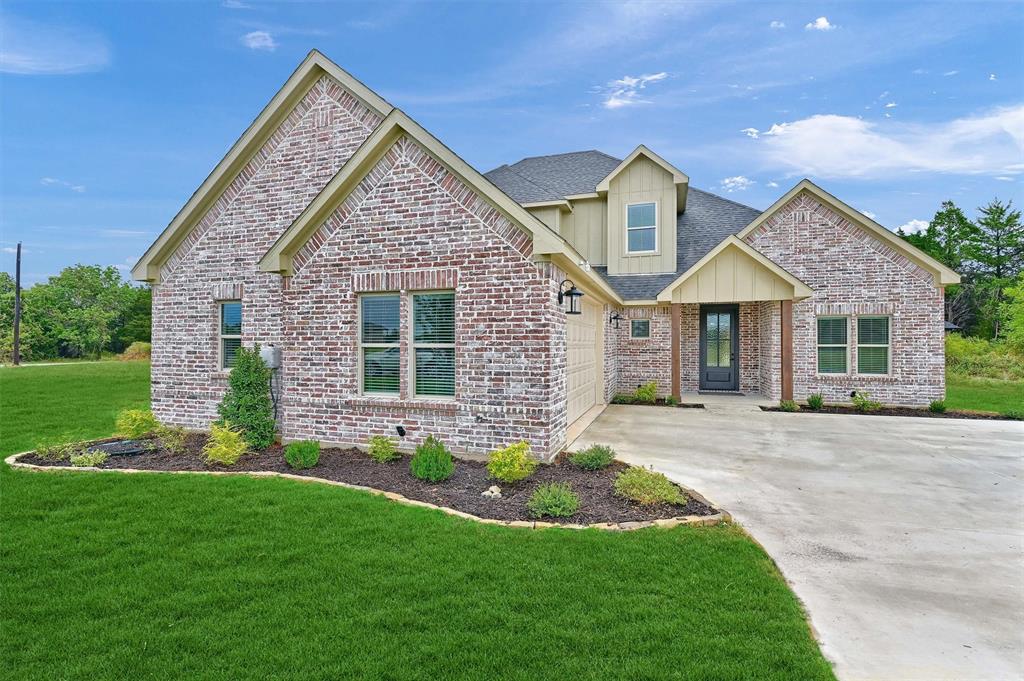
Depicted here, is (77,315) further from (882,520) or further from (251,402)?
(882,520)

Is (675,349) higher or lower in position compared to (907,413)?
higher

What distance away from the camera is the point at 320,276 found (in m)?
7.85

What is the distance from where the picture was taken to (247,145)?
9375mm

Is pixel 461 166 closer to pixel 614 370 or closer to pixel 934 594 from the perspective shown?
pixel 934 594

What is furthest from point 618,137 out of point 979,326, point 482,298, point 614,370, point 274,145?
point 979,326

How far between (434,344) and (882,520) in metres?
5.94

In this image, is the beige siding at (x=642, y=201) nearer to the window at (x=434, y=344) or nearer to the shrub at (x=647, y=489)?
the window at (x=434, y=344)

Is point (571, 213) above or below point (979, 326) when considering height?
above

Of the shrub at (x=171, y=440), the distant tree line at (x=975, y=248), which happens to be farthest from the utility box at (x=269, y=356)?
the distant tree line at (x=975, y=248)

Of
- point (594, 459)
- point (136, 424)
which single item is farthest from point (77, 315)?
point (594, 459)

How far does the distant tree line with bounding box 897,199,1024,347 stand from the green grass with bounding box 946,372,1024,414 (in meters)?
22.5

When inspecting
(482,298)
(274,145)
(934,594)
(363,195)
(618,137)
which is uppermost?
(618,137)

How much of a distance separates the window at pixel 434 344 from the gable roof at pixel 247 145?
3.93 m

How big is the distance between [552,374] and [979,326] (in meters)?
45.6
